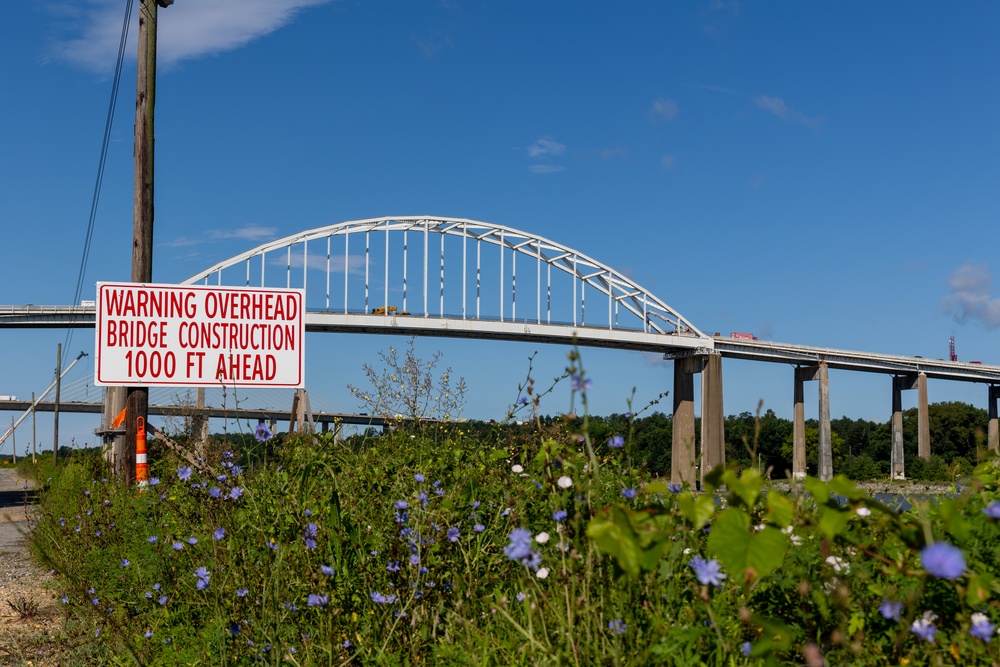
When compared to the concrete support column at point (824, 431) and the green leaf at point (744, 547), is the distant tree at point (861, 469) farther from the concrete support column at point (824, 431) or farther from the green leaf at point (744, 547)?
the green leaf at point (744, 547)

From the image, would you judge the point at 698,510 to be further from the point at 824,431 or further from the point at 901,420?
the point at 901,420

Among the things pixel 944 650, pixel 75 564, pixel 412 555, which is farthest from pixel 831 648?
pixel 75 564

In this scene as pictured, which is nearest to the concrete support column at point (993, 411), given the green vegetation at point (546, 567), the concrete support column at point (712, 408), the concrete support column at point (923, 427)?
the concrete support column at point (923, 427)

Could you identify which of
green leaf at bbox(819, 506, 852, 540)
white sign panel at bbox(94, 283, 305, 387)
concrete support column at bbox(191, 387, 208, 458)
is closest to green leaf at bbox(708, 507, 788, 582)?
green leaf at bbox(819, 506, 852, 540)

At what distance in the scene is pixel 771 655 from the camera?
2102 millimetres

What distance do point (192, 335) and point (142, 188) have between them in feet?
8.44

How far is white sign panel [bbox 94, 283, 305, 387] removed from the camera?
41.5 feet

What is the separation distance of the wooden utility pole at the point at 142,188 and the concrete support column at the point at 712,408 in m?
52.7

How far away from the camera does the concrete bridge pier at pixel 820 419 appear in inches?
2670

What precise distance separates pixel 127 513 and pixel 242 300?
585cm

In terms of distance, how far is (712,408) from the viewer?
220 feet

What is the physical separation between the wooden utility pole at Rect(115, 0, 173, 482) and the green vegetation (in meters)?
8.09

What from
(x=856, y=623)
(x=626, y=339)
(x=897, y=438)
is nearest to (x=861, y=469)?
(x=897, y=438)

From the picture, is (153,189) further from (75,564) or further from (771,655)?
(771,655)
